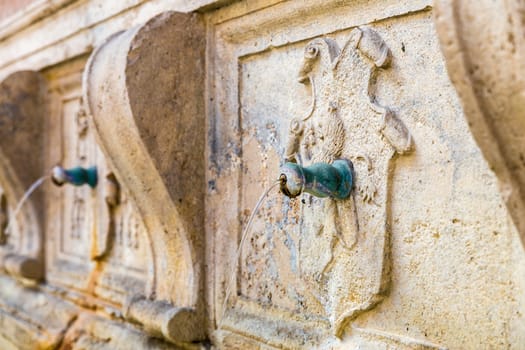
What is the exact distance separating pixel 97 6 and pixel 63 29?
0.28 meters

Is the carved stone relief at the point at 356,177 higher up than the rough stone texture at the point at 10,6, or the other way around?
the rough stone texture at the point at 10,6

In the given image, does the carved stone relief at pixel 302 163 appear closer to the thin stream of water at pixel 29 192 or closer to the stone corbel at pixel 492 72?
the stone corbel at pixel 492 72

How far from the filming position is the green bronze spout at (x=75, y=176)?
8.44 ft

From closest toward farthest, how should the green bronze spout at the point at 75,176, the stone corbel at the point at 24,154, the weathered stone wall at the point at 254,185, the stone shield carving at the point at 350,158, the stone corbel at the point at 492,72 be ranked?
the stone corbel at the point at 492,72 → the weathered stone wall at the point at 254,185 → the stone shield carving at the point at 350,158 → the green bronze spout at the point at 75,176 → the stone corbel at the point at 24,154

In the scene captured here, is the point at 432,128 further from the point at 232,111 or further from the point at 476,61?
the point at 232,111

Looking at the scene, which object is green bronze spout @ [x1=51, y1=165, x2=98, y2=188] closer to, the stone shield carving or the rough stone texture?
the rough stone texture

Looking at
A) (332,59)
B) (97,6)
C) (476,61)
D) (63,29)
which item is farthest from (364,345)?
(63,29)

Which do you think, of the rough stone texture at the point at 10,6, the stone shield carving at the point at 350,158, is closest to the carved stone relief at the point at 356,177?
the stone shield carving at the point at 350,158

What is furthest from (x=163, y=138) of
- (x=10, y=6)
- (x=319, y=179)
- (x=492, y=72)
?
(x=10, y=6)

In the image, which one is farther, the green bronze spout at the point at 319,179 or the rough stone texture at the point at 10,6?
the rough stone texture at the point at 10,6

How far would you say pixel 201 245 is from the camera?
2107 mm

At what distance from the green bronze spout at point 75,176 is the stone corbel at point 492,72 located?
179 centimetres

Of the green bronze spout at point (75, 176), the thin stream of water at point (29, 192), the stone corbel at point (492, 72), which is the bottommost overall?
the thin stream of water at point (29, 192)

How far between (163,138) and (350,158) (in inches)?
24.4
